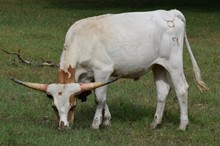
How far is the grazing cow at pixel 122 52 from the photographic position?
9.20m

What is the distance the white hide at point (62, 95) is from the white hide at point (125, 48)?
397mm

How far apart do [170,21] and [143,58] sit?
765 mm

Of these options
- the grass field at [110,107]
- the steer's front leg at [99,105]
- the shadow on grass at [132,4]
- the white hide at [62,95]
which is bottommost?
the shadow on grass at [132,4]

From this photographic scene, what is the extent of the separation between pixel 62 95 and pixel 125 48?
1.32 meters

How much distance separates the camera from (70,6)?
99.5ft

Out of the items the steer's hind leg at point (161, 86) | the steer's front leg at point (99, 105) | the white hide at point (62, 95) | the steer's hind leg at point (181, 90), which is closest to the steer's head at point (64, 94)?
the white hide at point (62, 95)

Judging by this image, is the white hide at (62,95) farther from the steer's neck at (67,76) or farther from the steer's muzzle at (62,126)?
the steer's neck at (67,76)

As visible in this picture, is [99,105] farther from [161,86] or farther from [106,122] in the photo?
[161,86]

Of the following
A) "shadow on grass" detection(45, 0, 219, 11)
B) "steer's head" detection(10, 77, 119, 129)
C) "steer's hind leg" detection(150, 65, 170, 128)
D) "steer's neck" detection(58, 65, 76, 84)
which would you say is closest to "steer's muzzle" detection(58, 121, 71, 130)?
"steer's head" detection(10, 77, 119, 129)

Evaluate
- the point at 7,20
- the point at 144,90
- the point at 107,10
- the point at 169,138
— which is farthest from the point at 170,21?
the point at 107,10

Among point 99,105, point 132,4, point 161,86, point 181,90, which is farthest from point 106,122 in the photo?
point 132,4

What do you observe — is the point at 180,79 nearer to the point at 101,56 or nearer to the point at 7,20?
the point at 101,56

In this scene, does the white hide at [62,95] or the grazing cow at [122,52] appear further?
the grazing cow at [122,52]

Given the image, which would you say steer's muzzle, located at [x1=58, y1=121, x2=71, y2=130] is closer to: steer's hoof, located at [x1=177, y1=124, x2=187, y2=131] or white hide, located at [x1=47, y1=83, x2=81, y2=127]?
white hide, located at [x1=47, y1=83, x2=81, y2=127]
